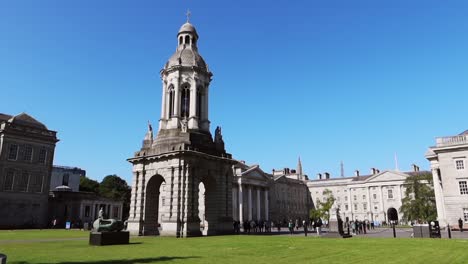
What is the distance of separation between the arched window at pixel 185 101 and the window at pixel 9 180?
3471cm

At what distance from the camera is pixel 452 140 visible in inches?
1917

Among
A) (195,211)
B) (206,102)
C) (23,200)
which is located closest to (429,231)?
(195,211)

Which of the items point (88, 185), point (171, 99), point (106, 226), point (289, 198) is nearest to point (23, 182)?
point (171, 99)

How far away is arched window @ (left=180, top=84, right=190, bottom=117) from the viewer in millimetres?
37750

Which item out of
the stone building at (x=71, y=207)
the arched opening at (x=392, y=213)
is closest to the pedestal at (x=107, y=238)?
the stone building at (x=71, y=207)

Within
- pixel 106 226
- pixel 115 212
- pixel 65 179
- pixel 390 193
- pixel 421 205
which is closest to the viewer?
pixel 106 226

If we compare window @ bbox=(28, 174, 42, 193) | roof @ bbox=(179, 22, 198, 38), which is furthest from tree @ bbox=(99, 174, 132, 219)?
roof @ bbox=(179, 22, 198, 38)

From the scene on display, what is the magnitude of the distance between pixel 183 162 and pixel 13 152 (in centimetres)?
3764

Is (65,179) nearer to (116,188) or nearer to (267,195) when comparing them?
(116,188)

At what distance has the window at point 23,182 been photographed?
2154 inches

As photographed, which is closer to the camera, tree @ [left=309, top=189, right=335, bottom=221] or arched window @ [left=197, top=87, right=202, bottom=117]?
arched window @ [left=197, top=87, right=202, bottom=117]

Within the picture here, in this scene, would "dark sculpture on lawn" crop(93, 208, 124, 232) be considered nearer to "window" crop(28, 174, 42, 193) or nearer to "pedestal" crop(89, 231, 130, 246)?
"pedestal" crop(89, 231, 130, 246)

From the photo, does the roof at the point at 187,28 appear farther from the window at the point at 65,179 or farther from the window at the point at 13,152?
the window at the point at 65,179

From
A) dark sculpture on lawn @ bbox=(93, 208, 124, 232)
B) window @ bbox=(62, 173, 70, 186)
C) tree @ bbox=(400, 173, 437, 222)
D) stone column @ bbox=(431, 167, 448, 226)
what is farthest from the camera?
window @ bbox=(62, 173, 70, 186)
